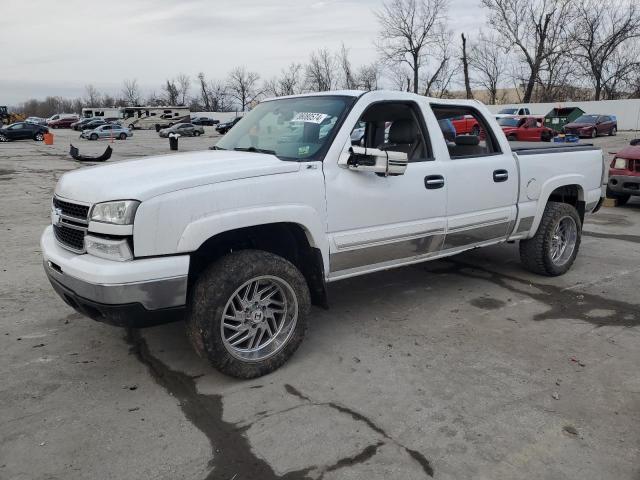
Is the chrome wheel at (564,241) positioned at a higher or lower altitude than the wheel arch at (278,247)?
lower

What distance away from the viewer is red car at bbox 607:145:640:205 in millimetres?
10055

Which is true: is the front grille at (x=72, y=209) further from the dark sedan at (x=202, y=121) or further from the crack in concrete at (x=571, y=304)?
the dark sedan at (x=202, y=121)

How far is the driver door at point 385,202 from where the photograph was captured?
154 inches

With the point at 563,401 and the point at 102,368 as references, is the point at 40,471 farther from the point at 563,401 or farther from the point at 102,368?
the point at 563,401

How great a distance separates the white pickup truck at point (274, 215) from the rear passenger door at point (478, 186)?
0.05 feet

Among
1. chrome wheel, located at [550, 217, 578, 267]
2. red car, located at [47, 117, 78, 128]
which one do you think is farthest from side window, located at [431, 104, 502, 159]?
red car, located at [47, 117, 78, 128]

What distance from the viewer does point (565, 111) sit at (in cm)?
3931

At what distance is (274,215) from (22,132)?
45.0 m

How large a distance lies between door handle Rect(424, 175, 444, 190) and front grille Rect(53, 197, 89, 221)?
256 cm

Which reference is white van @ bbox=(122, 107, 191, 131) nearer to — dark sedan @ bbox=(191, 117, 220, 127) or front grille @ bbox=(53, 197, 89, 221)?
dark sedan @ bbox=(191, 117, 220, 127)

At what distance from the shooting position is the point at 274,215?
3.51 m

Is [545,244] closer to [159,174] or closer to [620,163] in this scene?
[159,174]

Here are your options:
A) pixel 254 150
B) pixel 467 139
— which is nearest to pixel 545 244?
pixel 467 139

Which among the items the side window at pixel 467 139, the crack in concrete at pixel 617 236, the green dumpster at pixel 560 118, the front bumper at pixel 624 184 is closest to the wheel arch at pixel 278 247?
the side window at pixel 467 139
